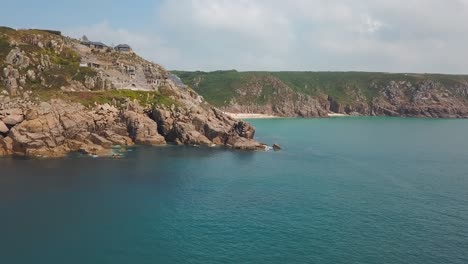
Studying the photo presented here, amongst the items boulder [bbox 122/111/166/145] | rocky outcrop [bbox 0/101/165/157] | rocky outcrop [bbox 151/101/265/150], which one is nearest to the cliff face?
boulder [bbox 122/111/166/145]

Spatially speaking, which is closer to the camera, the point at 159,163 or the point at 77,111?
the point at 159,163

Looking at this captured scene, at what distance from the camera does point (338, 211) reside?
278ft

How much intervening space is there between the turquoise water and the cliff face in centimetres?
1496

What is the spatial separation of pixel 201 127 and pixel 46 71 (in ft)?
212

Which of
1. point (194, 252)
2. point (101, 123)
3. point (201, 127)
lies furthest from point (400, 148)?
point (194, 252)

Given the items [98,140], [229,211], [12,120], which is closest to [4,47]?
[12,120]

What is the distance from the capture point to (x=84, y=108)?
153 meters

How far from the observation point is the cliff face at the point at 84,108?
436ft

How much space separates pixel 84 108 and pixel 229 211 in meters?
90.0

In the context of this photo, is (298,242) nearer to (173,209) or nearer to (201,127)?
(173,209)

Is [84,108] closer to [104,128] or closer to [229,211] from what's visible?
[104,128]

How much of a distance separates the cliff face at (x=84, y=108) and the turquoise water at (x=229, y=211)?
49.1 feet

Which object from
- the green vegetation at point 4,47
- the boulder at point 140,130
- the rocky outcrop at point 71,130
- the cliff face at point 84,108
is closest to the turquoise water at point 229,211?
the rocky outcrop at point 71,130


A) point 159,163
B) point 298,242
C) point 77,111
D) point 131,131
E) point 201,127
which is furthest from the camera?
point 201,127
